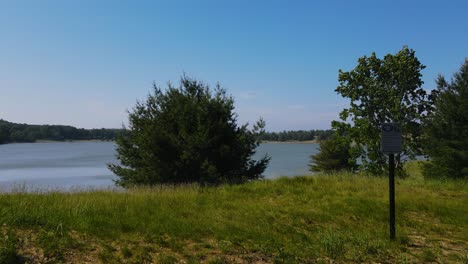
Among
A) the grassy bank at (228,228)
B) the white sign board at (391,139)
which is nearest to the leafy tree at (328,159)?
the grassy bank at (228,228)

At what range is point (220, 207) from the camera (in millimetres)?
8297

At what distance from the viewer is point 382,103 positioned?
27.2m

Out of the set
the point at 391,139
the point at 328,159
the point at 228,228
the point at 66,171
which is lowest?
the point at 66,171

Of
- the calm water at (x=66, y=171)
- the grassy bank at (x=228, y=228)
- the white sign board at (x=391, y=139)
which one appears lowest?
the calm water at (x=66, y=171)

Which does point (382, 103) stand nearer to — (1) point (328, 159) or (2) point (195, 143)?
(2) point (195, 143)

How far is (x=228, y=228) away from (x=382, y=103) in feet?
78.1

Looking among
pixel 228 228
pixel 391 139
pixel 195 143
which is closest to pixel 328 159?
pixel 195 143

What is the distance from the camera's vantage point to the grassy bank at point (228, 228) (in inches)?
200

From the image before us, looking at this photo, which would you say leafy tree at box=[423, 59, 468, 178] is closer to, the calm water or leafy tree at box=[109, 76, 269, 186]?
the calm water

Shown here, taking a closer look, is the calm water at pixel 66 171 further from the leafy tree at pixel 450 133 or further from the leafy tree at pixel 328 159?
the leafy tree at pixel 450 133

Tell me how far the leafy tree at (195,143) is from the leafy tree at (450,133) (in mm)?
12934

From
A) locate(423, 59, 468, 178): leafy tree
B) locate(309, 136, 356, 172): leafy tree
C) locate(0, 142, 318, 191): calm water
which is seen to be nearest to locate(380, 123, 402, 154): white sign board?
locate(0, 142, 318, 191): calm water

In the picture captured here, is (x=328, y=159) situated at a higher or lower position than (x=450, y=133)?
lower

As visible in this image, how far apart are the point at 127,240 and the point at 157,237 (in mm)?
456
